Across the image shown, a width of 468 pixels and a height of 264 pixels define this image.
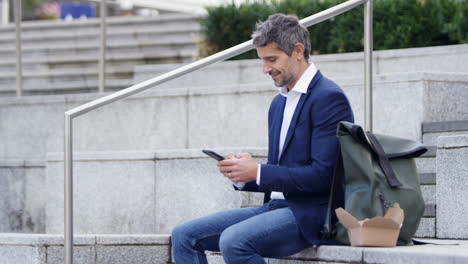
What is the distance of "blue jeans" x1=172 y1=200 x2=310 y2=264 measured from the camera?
4.27 m

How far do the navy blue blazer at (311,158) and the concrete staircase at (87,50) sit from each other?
562 centimetres

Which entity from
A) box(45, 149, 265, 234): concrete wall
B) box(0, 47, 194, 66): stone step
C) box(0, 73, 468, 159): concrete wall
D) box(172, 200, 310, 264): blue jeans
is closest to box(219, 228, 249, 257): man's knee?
box(172, 200, 310, 264): blue jeans

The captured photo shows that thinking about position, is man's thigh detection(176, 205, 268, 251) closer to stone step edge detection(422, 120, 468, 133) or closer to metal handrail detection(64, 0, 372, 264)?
metal handrail detection(64, 0, 372, 264)

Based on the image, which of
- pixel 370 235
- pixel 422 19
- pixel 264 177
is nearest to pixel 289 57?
pixel 264 177

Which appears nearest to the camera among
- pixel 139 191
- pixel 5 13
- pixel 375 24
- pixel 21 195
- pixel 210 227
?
pixel 210 227

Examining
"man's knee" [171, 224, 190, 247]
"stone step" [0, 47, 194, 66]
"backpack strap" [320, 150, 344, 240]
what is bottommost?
"man's knee" [171, 224, 190, 247]

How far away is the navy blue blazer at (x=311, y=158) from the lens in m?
4.30

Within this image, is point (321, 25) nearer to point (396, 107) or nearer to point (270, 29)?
point (396, 107)

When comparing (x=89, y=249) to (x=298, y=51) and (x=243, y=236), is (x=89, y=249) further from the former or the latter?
(x=298, y=51)

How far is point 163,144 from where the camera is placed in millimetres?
7754

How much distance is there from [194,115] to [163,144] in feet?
1.18

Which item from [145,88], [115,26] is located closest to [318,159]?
[145,88]

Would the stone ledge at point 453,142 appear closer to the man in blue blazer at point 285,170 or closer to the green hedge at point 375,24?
the man in blue blazer at point 285,170

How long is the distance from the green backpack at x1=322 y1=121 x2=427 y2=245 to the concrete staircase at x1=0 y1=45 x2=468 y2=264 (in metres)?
0.30
